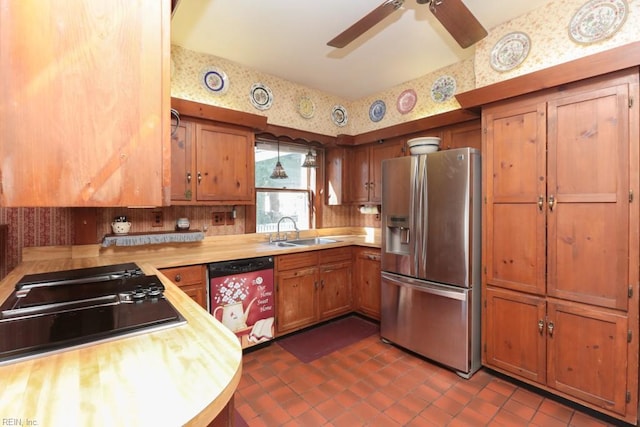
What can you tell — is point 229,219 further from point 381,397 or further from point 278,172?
point 381,397

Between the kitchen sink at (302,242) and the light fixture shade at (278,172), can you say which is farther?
the light fixture shade at (278,172)

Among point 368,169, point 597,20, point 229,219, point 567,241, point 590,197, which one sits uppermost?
point 597,20

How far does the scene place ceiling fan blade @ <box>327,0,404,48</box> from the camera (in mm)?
1621

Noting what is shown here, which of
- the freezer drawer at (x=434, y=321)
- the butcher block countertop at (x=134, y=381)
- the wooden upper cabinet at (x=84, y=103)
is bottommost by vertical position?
the freezer drawer at (x=434, y=321)

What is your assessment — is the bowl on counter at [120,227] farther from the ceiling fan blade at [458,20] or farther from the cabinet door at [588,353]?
the cabinet door at [588,353]

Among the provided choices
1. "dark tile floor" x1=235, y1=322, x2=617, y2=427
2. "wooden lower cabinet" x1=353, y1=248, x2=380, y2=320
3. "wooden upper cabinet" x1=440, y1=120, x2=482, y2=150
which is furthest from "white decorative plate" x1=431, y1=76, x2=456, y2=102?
"dark tile floor" x1=235, y1=322, x2=617, y2=427

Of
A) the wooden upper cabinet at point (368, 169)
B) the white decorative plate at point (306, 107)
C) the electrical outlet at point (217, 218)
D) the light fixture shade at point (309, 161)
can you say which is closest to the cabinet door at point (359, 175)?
the wooden upper cabinet at point (368, 169)

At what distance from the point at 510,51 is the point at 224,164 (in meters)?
2.60

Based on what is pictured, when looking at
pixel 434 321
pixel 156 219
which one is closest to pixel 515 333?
pixel 434 321

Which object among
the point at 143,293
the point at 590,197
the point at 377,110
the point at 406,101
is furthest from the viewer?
the point at 377,110

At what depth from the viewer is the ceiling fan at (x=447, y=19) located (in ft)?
5.23

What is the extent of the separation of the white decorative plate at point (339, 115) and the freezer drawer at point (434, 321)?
2196 millimetres

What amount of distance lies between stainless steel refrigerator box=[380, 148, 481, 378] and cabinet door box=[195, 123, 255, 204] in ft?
4.53

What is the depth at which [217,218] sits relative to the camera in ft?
9.83
